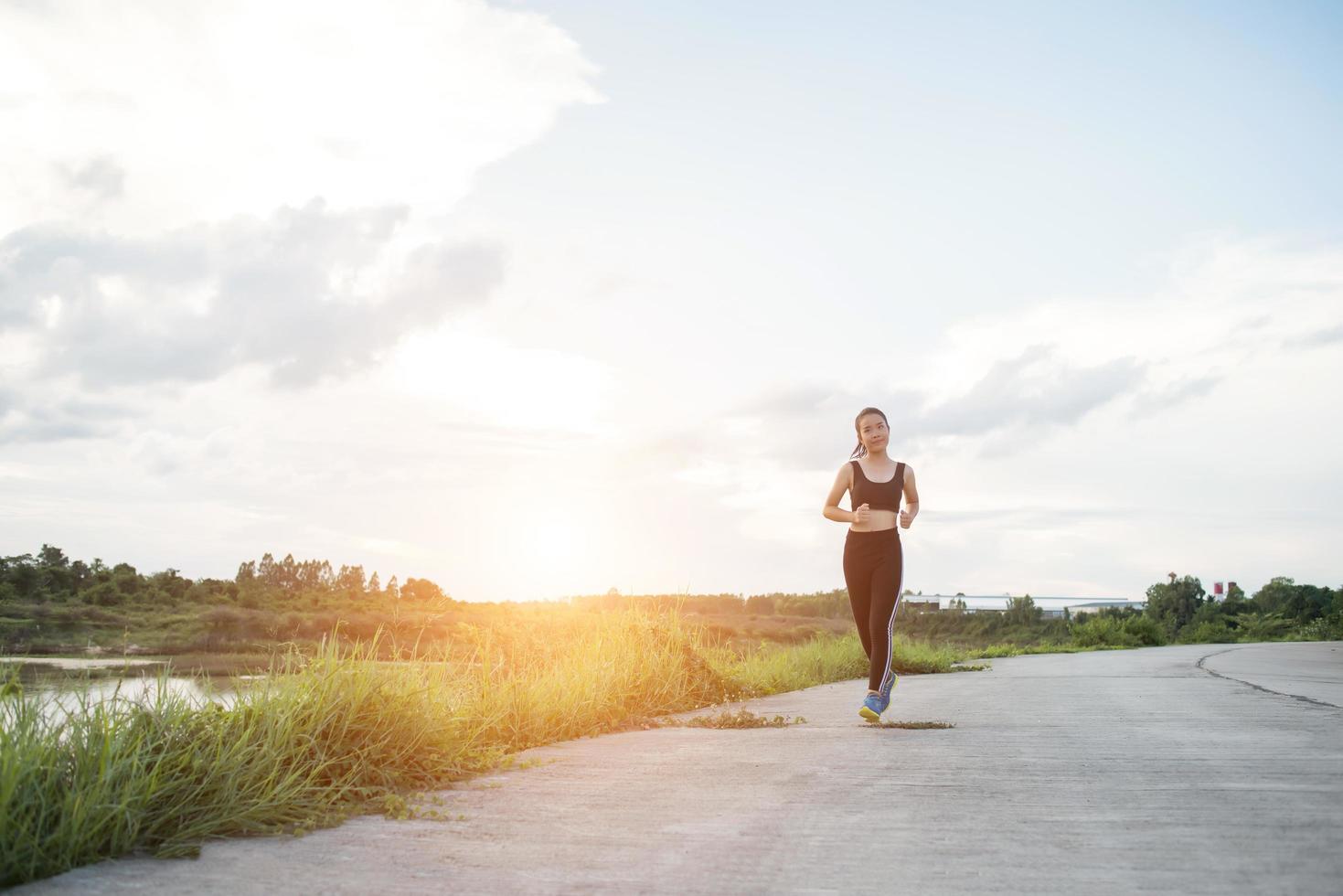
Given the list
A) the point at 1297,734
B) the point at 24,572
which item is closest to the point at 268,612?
the point at 24,572

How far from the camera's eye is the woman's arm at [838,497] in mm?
7598

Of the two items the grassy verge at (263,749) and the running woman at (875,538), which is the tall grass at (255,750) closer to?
the grassy verge at (263,749)

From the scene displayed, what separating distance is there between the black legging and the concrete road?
745 mm

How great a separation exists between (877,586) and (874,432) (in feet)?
3.95

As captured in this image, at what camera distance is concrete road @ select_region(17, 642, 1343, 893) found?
3.05 meters

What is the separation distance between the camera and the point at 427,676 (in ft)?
18.8

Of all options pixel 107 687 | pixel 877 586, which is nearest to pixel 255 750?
pixel 107 687

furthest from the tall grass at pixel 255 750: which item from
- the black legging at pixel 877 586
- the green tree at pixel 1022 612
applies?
the green tree at pixel 1022 612

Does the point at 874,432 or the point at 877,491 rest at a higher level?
the point at 874,432

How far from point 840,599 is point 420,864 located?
60.0m

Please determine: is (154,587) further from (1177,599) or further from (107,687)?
(1177,599)

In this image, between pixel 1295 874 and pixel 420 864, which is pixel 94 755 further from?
pixel 1295 874

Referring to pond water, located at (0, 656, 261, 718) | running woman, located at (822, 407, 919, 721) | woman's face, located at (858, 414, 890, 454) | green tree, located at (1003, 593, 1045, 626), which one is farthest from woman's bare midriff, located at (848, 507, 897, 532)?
green tree, located at (1003, 593, 1045, 626)

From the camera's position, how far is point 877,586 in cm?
753
